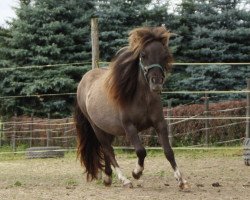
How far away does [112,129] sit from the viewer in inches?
257

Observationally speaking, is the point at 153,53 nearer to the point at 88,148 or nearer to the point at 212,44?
the point at 88,148

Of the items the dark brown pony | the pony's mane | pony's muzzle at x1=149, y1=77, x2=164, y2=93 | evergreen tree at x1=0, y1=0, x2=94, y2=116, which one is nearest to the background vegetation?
evergreen tree at x1=0, y1=0, x2=94, y2=116

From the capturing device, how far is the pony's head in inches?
219

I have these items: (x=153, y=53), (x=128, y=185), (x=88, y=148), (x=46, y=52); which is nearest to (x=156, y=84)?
(x=153, y=53)

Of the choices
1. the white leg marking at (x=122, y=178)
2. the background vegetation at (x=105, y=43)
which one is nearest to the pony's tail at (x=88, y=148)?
the white leg marking at (x=122, y=178)

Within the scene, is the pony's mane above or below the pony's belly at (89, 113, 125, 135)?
above

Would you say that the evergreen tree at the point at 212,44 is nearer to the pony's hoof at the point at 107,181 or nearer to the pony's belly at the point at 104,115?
the pony's belly at the point at 104,115

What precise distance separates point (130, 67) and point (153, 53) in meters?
0.51

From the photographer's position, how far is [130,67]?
616cm

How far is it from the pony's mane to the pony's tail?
133 cm

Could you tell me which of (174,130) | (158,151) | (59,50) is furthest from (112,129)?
(59,50)

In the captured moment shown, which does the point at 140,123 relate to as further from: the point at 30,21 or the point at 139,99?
the point at 30,21

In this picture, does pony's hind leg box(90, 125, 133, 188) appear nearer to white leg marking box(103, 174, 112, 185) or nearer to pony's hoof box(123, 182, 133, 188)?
white leg marking box(103, 174, 112, 185)

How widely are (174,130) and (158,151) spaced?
1.48m
